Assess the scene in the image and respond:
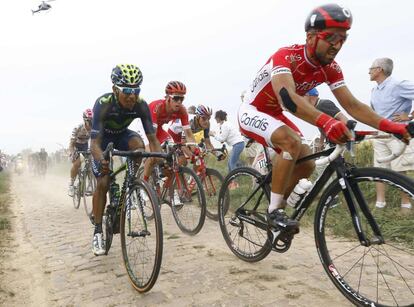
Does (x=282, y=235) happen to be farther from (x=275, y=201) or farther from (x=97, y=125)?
(x=97, y=125)

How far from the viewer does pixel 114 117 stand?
5.01 m

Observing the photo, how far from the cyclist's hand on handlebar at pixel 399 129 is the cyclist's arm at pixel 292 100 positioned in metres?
0.57

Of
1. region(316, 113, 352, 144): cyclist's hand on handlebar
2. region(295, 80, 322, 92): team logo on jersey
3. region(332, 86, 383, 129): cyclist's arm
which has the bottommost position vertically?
region(316, 113, 352, 144): cyclist's hand on handlebar

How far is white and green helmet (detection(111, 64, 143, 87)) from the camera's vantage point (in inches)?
178

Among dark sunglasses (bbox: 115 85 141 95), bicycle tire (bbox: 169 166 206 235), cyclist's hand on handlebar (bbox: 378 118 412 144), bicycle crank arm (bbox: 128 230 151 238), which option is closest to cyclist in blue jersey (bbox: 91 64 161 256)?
dark sunglasses (bbox: 115 85 141 95)

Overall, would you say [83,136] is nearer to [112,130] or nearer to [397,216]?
[112,130]

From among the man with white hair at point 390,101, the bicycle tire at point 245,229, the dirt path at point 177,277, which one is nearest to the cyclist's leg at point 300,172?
the bicycle tire at point 245,229

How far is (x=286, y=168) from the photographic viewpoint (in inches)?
144

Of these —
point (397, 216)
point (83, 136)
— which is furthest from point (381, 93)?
point (83, 136)

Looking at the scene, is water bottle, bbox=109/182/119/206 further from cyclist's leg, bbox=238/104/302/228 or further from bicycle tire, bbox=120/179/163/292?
cyclist's leg, bbox=238/104/302/228

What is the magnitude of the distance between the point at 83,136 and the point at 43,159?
63.8ft

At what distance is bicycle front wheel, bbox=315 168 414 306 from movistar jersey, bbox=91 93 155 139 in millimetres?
2667

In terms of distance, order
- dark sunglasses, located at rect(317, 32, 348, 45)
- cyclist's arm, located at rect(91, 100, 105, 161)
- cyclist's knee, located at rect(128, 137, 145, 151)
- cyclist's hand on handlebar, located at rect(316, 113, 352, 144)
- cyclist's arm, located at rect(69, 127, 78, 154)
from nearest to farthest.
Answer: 1. cyclist's hand on handlebar, located at rect(316, 113, 352, 144)
2. dark sunglasses, located at rect(317, 32, 348, 45)
3. cyclist's arm, located at rect(91, 100, 105, 161)
4. cyclist's knee, located at rect(128, 137, 145, 151)
5. cyclist's arm, located at rect(69, 127, 78, 154)

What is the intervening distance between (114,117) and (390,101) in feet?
14.9
